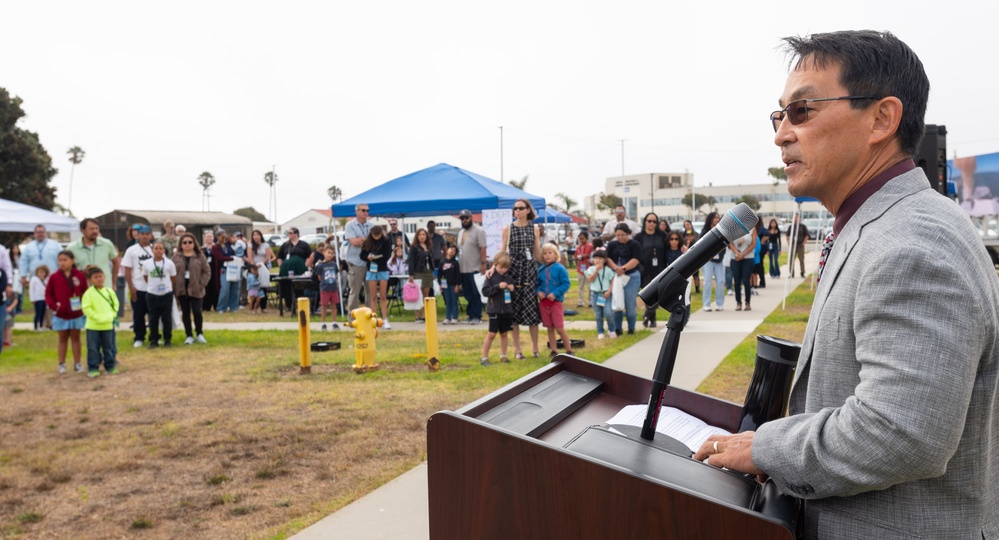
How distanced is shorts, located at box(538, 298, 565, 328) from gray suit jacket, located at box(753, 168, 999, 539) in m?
7.94

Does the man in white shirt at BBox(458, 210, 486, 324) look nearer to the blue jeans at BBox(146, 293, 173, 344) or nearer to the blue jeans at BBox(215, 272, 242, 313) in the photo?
the blue jeans at BBox(146, 293, 173, 344)

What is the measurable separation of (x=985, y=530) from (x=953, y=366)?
0.43 m

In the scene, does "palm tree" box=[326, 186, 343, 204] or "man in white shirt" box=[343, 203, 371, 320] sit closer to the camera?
"man in white shirt" box=[343, 203, 371, 320]

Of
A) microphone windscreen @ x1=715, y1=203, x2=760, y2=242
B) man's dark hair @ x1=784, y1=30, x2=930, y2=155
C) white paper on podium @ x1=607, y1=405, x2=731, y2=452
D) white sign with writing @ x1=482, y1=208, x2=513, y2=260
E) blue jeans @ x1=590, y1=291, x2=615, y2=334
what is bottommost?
blue jeans @ x1=590, y1=291, x2=615, y2=334

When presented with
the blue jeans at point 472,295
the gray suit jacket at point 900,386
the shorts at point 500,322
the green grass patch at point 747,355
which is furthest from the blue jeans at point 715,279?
the gray suit jacket at point 900,386

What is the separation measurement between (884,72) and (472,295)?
12.8 m

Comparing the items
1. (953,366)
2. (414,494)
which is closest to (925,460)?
(953,366)

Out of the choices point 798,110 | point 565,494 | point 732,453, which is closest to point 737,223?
point 798,110

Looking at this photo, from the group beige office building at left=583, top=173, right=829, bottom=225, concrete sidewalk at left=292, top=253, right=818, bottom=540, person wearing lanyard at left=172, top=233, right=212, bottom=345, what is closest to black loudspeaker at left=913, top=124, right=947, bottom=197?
concrete sidewalk at left=292, top=253, right=818, bottom=540

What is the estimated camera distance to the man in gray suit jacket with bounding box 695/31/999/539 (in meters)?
1.23

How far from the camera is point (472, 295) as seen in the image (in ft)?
46.4

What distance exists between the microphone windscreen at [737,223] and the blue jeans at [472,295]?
12.2 m

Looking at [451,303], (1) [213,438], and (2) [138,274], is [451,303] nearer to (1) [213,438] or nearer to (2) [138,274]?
(2) [138,274]

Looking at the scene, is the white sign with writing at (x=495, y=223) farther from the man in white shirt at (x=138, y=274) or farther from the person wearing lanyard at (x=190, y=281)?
the man in white shirt at (x=138, y=274)
